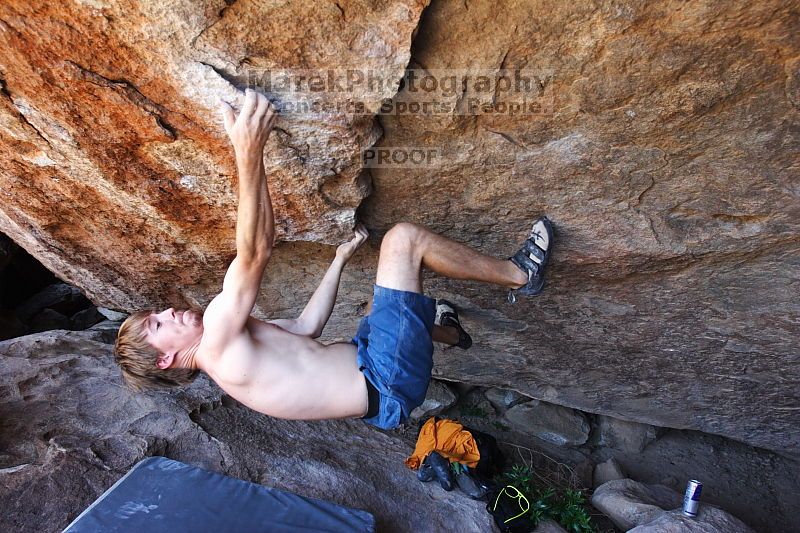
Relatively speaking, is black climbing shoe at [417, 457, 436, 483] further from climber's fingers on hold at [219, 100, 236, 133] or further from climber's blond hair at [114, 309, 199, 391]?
climber's fingers on hold at [219, 100, 236, 133]

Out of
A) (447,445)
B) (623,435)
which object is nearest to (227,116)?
(447,445)

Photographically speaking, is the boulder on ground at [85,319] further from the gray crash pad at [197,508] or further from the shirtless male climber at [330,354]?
the shirtless male climber at [330,354]

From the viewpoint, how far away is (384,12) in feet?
6.13

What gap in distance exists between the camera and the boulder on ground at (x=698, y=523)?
10.3 ft

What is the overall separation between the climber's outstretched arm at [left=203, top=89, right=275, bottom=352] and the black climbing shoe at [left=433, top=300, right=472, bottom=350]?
1.48 m

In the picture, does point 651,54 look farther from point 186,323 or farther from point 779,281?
point 186,323

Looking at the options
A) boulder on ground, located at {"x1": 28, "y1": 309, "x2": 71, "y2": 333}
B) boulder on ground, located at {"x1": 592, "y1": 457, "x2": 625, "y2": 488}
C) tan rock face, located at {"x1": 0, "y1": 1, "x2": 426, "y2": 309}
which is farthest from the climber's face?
boulder on ground, located at {"x1": 28, "y1": 309, "x2": 71, "y2": 333}

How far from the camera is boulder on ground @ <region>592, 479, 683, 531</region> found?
3719 millimetres

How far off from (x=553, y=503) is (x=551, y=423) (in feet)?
3.41

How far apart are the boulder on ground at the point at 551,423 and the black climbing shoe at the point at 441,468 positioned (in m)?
1.57

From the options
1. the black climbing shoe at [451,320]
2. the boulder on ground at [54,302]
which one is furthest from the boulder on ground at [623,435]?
the boulder on ground at [54,302]

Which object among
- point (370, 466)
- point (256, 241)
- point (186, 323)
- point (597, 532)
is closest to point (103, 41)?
point (256, 241)

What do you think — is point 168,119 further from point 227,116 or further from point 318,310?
point 318,310

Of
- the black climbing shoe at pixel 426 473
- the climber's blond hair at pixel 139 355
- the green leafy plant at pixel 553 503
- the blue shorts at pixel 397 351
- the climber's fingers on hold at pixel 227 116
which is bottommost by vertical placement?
the green leafy plant at pixel 553 503
